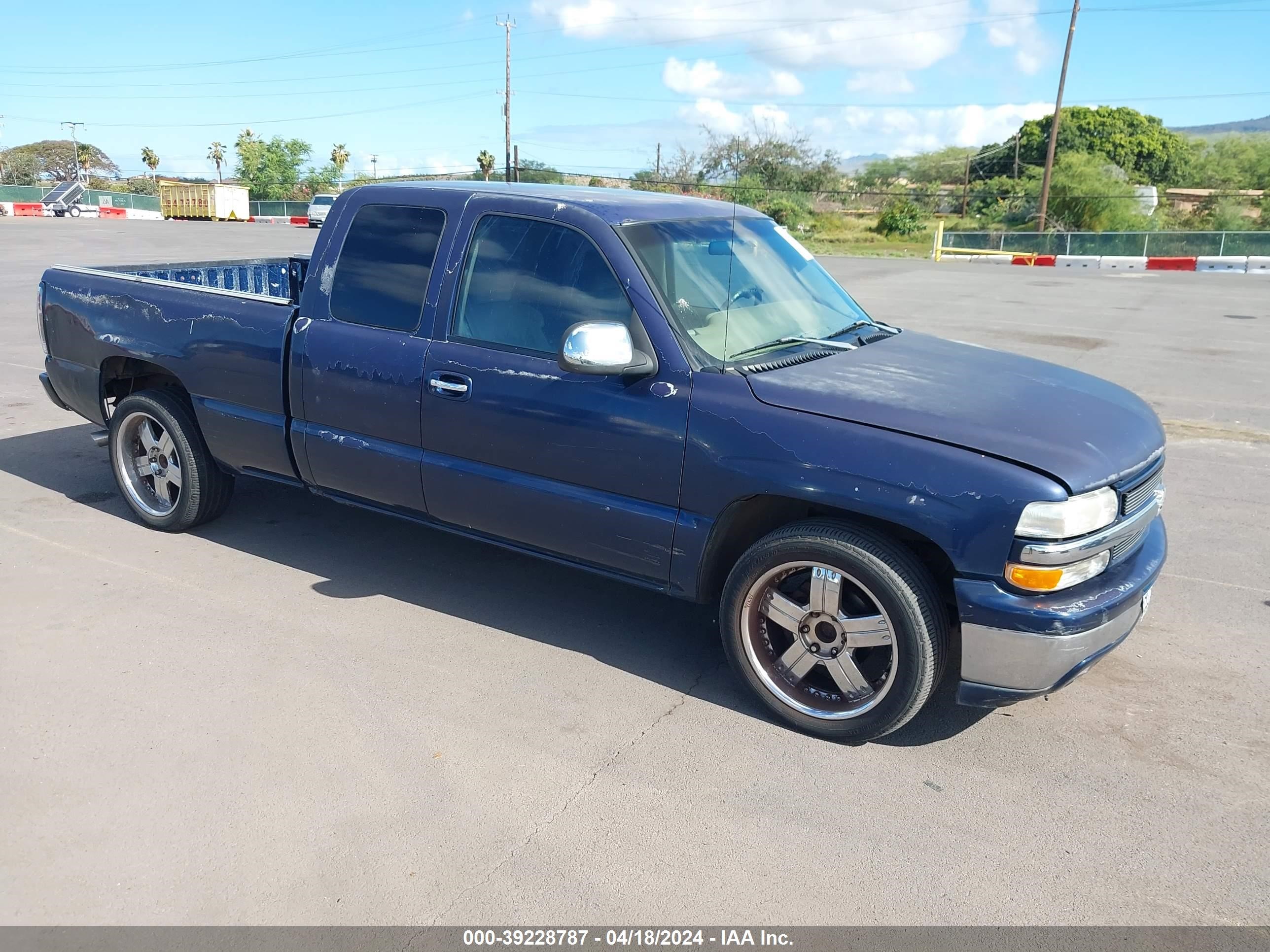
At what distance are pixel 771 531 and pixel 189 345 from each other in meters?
3.29

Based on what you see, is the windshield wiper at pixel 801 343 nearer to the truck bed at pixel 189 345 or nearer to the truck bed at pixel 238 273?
the truck bed at pixel 189 345

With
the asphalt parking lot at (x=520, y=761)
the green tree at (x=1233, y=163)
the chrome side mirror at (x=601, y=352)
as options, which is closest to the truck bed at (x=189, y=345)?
the asphalt parking lot at (x=520, y=761)

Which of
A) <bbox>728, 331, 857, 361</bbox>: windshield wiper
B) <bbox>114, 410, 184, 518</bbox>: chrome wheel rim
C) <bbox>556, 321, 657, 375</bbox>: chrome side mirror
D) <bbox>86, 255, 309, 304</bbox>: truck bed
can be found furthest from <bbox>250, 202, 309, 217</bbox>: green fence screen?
<bbox>556, 321, 657, 375</bbox>: chrome side mirror

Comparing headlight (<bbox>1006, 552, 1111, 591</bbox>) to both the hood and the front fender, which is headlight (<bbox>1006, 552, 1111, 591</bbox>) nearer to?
the front fender

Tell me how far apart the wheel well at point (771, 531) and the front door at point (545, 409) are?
0.62 feet

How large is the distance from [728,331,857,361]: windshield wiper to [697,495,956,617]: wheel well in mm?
651

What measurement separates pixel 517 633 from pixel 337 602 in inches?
37.3

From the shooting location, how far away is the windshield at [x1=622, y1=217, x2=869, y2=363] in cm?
397

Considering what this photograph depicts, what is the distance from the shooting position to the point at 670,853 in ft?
9.96

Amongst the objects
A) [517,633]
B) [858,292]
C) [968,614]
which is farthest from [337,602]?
[858,292]

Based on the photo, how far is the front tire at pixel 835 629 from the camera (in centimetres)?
344

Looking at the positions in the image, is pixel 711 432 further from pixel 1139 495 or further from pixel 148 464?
pixel 148 464

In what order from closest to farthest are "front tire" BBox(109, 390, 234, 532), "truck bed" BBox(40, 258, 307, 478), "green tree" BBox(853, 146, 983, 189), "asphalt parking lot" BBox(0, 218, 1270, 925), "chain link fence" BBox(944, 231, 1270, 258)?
"asphalt parking lot" BBox(0, 218, 1270, 925) < "truck bed" BBox(40, 258, 307, 478) < "front tire" BBox(109, 390, 234, 532) < "chain link fence" BBox(944, 231, 1270, 258) < "green tree" BBox(853, 146, 983, 189)

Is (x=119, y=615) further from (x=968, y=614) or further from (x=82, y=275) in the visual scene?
(x=968, y=614)
